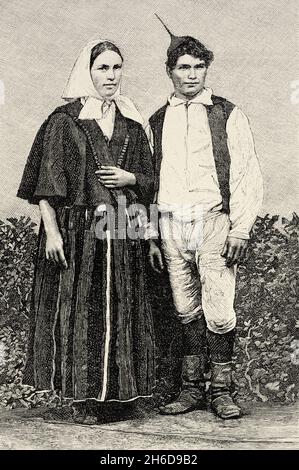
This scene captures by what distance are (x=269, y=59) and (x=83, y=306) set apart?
5.30 ft

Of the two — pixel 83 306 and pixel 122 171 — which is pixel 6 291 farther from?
pixel 122 171

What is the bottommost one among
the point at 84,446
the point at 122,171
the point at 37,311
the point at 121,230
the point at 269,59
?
the point at 84,446

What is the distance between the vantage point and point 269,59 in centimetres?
484

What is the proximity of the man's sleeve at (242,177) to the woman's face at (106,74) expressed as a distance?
0.62 m

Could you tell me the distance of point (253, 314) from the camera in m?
4.77

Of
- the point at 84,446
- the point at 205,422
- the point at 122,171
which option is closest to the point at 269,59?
the point at 122,171

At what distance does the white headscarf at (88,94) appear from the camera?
470cm

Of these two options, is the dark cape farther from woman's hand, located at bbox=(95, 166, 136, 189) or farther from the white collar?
the white collar

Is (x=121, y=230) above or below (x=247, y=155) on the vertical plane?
below

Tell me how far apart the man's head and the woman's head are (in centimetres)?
27

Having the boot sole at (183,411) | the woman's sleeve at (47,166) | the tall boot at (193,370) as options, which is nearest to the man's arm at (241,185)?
the tall boot at (193,370)

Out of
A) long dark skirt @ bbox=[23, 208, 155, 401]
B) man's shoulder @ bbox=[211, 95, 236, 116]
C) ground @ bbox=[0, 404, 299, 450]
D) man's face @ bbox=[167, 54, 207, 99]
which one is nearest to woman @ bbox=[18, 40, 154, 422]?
long dark skirt @ bbox=[23, 208, 155, 401]

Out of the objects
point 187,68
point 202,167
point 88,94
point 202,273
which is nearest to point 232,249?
point 202,273

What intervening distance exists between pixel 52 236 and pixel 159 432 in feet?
3.68
